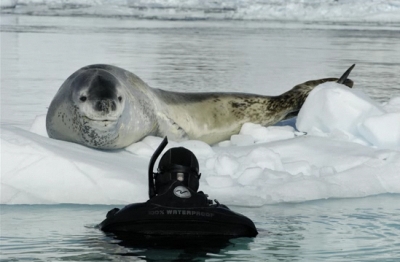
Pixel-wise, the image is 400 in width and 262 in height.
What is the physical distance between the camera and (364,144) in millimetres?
6258

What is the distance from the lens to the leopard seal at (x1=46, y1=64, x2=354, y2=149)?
5.66 metres

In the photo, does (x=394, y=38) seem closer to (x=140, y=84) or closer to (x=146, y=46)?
(x=146, y=46)

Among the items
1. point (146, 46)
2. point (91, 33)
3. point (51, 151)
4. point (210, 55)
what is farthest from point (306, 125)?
point (91, 33)

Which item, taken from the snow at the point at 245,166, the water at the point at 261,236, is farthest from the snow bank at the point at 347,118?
the water at the point at 261,236

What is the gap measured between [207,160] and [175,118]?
131 centimetres

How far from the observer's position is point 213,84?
10.6m

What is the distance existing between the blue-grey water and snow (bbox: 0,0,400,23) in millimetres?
11290

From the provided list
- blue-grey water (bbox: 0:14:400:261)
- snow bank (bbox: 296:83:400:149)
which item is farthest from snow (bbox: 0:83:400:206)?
blue-grey water (bbox: 0:14:400:261)

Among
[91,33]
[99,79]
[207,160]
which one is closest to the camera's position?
[207,160]

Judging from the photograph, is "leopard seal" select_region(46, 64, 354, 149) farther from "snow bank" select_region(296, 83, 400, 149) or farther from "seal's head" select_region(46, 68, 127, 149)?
"snow bank" select_region(296, 83, 400, 149)

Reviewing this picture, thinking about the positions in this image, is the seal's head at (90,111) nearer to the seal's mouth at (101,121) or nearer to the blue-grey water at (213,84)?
the seal's mouth at (101,121)

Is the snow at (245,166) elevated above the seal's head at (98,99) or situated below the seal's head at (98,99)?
below

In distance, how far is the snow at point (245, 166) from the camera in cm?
464

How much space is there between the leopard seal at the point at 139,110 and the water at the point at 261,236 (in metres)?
1.21
